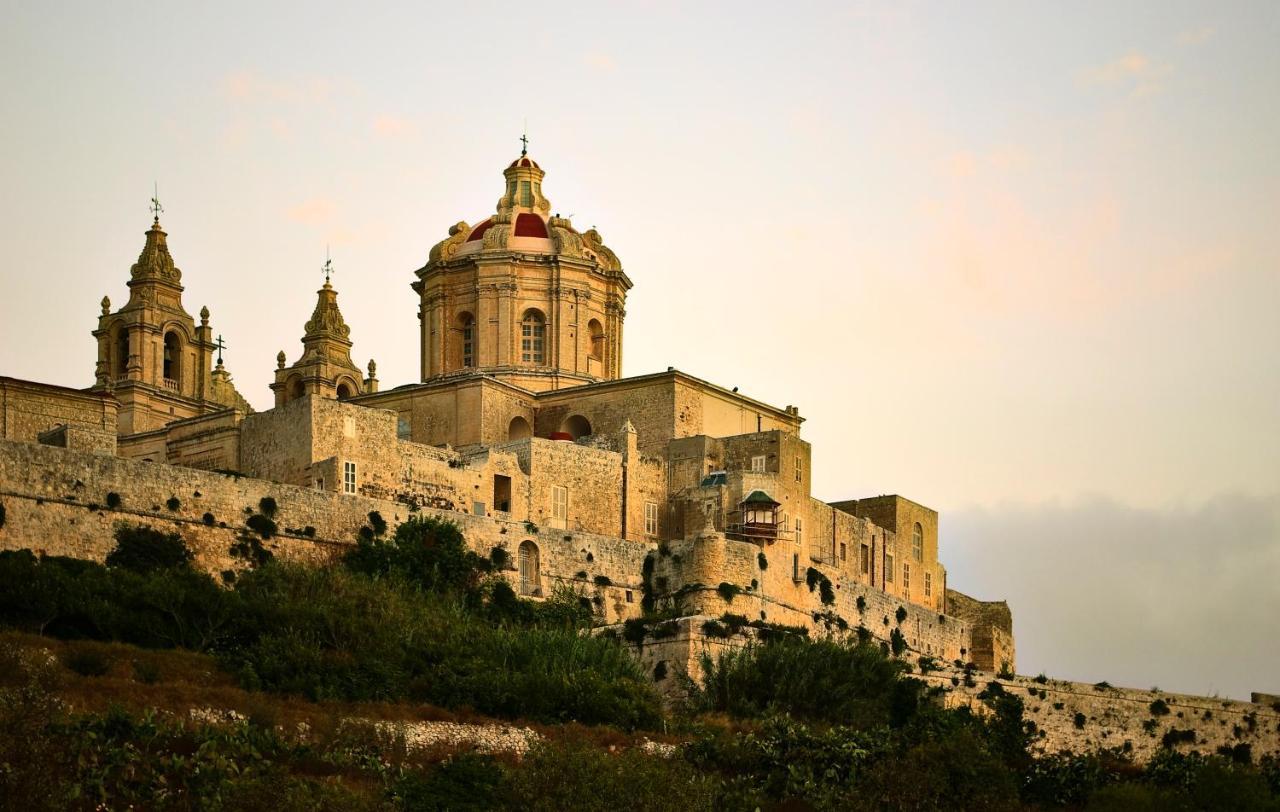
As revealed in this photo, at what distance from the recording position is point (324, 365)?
77750mm

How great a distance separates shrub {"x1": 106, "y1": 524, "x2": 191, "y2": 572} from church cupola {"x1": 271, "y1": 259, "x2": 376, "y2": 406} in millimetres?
16868

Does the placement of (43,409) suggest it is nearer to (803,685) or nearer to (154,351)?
(154,351)

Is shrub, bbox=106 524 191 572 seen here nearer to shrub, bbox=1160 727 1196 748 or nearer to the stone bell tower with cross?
the stone bell tower with cross

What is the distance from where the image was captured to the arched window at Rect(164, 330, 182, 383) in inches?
3034

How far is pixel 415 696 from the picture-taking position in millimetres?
55531

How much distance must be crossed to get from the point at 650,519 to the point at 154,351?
16.1 meters

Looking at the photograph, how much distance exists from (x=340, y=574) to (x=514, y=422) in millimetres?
12395

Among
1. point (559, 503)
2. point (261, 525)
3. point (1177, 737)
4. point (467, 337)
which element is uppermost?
point (467, 337)

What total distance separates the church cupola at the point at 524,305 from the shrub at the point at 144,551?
14.9 m

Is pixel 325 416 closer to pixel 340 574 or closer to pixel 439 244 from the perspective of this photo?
Result: pixel 340 574

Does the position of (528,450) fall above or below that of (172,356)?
below

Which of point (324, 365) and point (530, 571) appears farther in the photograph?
point (324, 365)

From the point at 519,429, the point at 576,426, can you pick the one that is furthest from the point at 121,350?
the point at 576,426

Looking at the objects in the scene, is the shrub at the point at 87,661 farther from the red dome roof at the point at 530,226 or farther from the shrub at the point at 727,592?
the red dome roof at the point at 530,226
